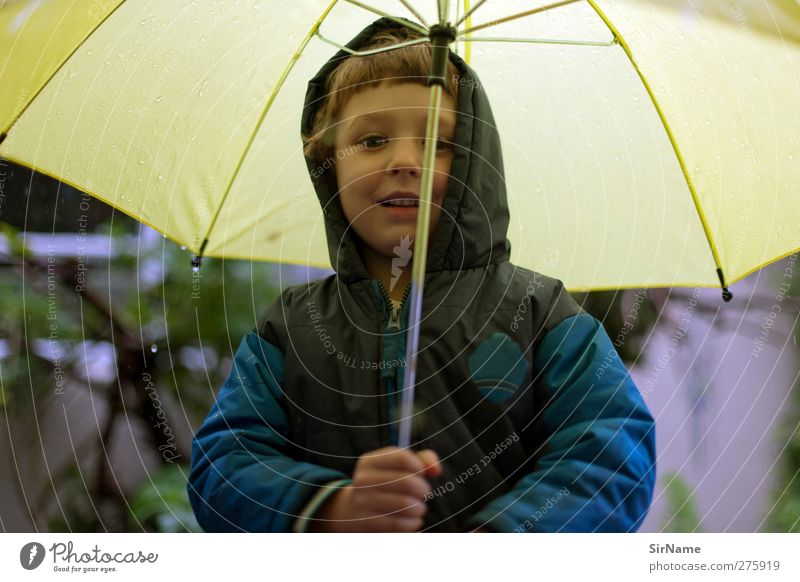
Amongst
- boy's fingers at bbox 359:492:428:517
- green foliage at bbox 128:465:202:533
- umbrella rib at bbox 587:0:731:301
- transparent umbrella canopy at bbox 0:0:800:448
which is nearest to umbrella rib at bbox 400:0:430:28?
transparent umbrella canopy at bbox 0:0:800:448

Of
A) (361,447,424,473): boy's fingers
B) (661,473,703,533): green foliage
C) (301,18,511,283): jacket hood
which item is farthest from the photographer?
(661,473,703,533): green foliage

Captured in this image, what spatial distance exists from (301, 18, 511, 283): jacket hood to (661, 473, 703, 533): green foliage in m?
0.29

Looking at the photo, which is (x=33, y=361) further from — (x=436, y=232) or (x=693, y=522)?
(x=693, y=522)

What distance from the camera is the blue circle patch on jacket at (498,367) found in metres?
0.58

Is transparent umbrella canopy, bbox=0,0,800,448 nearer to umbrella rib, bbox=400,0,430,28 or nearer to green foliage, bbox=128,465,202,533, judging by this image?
umbrella rib, bbox=400,0,430,28

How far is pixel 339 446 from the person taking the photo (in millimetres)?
582

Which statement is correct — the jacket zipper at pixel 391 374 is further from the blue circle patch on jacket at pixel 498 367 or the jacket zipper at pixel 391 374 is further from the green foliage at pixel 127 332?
the green foliage at pixel 127 332

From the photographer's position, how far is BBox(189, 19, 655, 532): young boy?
1.88 ft

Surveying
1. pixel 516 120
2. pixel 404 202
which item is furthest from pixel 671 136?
pixel 404 202

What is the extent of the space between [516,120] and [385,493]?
34 centimetres

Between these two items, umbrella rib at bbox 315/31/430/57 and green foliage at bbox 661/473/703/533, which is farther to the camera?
green foliage at bbox 661/473/703/533

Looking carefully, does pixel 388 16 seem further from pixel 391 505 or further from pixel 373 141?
pixel 391 505
